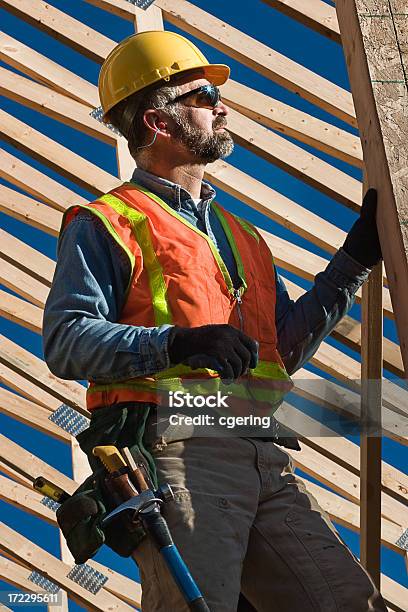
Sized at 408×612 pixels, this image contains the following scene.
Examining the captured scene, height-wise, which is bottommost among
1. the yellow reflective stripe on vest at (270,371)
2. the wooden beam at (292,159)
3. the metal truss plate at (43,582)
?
the metal truss plate at (43,582)

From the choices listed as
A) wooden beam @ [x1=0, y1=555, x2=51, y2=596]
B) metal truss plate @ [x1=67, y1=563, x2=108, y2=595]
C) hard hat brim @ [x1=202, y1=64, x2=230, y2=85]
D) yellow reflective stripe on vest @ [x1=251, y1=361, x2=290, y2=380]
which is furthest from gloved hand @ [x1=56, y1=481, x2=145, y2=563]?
wooden beam @ [x1=0, y1=555, x2=51, y2=596]

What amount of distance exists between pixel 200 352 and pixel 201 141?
82 centimetres

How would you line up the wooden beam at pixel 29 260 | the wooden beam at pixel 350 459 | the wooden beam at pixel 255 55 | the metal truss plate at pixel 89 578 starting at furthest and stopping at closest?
the metal truss plate at pixel 89 578 → the wooden beam at pixel 29 260 → the wooden beam at pixel 350 459 → the wooden beam at pixel 255 55

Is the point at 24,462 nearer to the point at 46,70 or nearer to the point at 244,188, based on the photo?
the point at 46,70

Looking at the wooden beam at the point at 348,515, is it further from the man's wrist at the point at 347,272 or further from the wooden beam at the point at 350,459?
the man's wrist at the point at 347,272

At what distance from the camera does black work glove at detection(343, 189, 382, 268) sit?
9.33 feet

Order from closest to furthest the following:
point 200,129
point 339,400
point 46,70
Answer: point 200,129
point 339,400
point 46,70

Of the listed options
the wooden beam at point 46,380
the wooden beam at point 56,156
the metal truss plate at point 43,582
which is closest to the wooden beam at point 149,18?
the wooden beam at point 56,156

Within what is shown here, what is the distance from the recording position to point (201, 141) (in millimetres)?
3152

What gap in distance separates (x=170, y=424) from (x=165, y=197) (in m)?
0.67

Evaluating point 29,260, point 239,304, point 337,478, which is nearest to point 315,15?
point 29,260

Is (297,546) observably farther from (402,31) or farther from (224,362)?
(402,31)

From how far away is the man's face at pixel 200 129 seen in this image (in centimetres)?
315

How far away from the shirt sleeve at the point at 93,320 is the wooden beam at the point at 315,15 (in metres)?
2.53
